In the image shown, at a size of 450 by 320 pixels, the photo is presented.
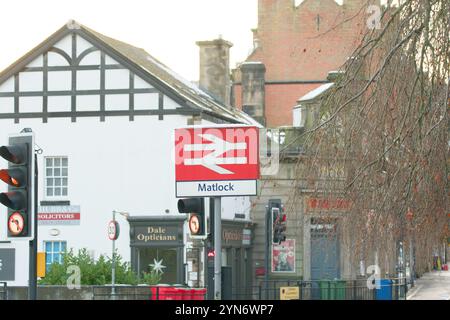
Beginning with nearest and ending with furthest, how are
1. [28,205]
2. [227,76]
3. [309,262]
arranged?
[28,205], [309,262], [227,76]

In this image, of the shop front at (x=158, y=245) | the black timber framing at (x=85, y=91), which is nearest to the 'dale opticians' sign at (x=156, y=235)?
the shop front at (x=158, y=245)

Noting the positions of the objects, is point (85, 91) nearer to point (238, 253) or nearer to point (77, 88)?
point (77, 88)

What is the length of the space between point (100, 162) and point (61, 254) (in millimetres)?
3524

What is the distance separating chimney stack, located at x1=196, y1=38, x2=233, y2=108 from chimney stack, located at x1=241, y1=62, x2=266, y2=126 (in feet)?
10.8

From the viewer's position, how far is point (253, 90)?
180 ft

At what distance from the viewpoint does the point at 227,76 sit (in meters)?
51.7

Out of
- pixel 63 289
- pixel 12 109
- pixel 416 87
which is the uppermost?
pixel 12 109

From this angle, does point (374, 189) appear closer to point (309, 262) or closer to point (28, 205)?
point (28, 205)

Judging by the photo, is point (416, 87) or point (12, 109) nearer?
point (416, 87)

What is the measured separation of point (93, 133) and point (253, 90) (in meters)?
14.2

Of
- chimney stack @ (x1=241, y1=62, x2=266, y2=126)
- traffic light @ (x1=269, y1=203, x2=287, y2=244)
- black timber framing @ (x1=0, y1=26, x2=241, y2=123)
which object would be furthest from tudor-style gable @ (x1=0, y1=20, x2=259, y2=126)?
chimney stack @ (x1=241, y1=62, x2=266, y2=126)

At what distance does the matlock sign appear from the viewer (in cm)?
1548

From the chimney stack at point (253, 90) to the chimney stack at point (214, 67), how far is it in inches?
129
